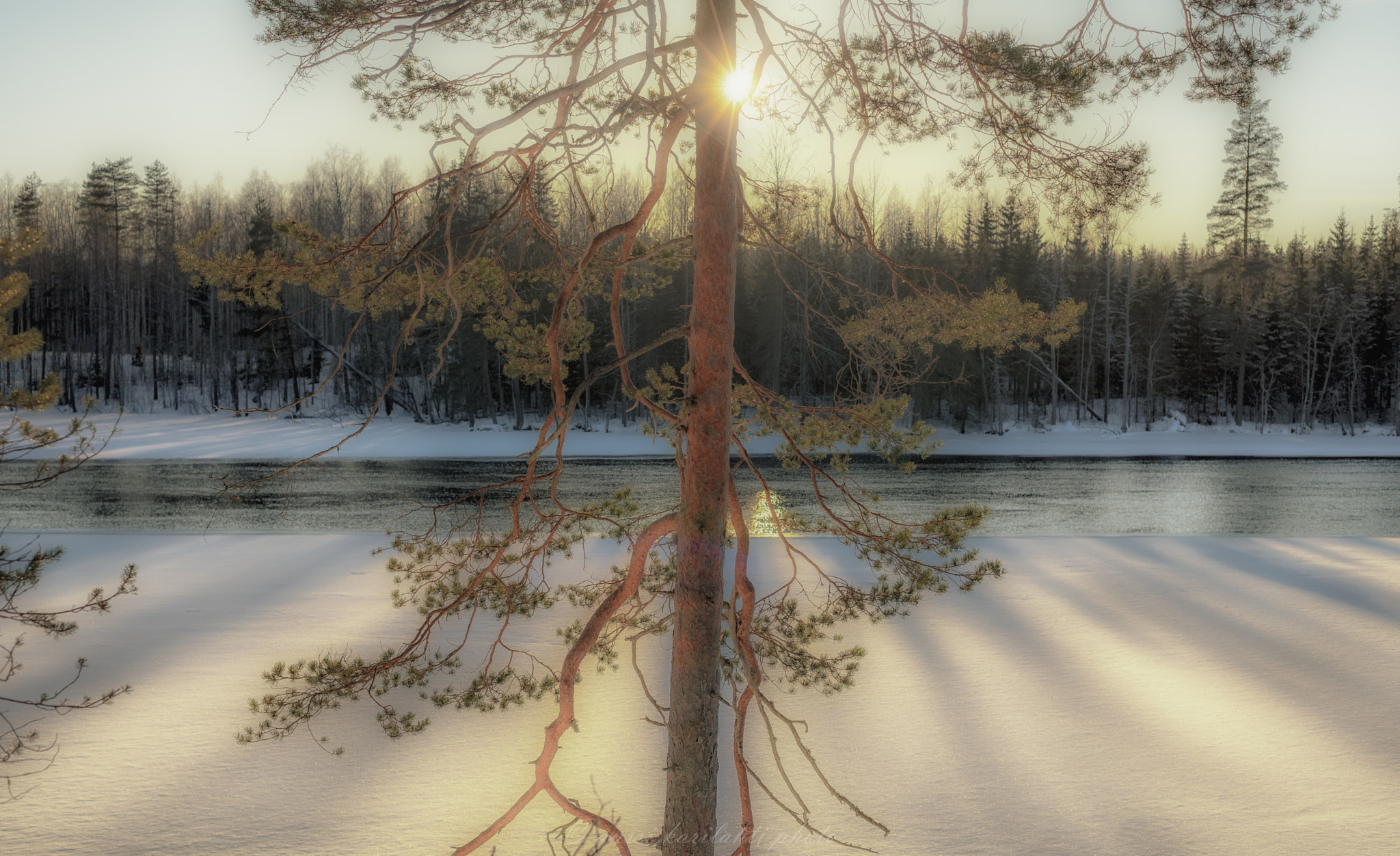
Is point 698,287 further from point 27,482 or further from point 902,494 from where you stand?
point 902,494

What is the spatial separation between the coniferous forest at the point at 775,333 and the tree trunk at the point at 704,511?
90.8 feet

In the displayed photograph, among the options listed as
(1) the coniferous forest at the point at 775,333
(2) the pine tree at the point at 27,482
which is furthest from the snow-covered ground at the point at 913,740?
(1) the coniferous forest at the point at 775,333

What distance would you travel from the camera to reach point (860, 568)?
8734 mm

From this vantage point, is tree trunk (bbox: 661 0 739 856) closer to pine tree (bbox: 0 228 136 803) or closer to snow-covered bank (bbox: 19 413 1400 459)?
pine tree (bbox: 0 228 136 803)

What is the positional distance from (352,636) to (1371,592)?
929 cm

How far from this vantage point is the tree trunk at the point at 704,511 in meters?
3.11

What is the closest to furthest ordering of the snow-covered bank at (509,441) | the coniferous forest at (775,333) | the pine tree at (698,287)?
the pine tree at (698,287)
the snow-covered bank at (509,441)
the coniferous forest at (775,333)

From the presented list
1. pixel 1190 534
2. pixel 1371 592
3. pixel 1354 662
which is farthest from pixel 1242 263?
pixel 1354 662

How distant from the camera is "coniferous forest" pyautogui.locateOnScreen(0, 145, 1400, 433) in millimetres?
34594

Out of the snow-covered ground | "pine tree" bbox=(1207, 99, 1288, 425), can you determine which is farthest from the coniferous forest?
the snow-covered ground

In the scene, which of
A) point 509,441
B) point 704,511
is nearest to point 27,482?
point 704,511

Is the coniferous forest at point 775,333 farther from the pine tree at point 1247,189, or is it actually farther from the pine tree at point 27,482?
the pine tree at point 27,482

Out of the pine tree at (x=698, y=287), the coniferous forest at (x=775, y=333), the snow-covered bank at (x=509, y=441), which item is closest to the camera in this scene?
the pine tree at (x=698, y=287)

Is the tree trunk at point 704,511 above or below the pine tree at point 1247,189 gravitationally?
below
